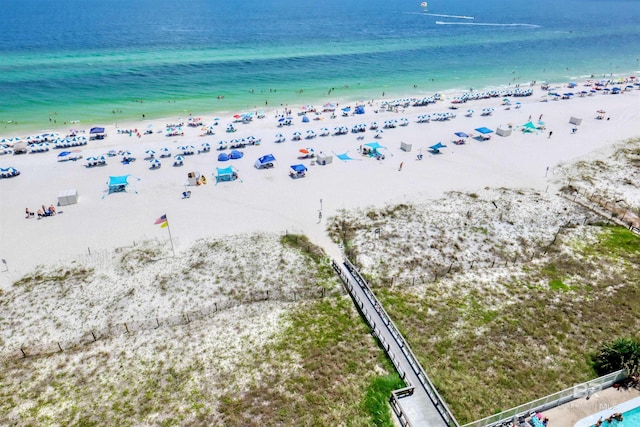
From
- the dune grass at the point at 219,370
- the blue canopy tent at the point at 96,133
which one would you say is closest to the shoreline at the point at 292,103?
the blue canopy tent at the point at 96,133

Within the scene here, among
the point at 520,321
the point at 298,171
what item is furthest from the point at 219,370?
the point at 298,171

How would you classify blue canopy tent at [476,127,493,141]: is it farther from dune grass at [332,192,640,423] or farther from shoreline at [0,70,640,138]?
shoreline at [0,70,640,138]

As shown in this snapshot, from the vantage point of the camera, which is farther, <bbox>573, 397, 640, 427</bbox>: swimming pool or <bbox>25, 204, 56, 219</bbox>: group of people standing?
<bbox>25, 204, 56, 219</bbox>: group of people standing

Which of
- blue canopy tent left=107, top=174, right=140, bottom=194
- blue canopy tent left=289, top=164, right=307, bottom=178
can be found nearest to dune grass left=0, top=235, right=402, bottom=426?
blue canopy tent left=107, top=174, right=140, bottom=194

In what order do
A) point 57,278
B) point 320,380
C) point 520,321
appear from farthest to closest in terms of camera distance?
point 57,278
point 520,321
point 320,380

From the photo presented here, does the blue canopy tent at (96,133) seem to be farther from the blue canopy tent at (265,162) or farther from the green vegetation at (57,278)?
the green vegetation at (57,278)

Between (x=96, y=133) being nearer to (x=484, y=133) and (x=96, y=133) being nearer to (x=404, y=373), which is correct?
(x=404, y=373)

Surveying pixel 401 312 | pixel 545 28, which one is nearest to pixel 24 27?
pixel 401 312
